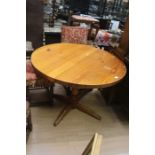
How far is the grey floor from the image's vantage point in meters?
1.85

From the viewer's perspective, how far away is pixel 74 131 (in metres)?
2.07

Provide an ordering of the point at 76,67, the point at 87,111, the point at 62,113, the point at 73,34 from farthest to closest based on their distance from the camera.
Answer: the point at 73,34 < the point at 87,111 < the point at 62,113 < the point at 76,67

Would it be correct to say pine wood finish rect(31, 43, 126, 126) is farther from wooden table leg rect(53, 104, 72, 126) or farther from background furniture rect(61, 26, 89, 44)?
background furniture rect(61, 26, 89, 44)

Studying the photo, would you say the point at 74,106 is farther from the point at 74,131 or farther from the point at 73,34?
the point at 73,34

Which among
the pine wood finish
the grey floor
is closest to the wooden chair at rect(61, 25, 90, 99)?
the pine wood finish

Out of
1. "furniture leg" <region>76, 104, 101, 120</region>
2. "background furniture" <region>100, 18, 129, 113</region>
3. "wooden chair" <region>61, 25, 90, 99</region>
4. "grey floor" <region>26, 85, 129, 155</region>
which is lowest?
"grey floor" <region>26, 85, 129, 155</region>

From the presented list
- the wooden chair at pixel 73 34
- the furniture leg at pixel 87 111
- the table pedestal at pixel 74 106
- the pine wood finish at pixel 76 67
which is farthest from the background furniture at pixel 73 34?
the furniture leg at pixel 87 111

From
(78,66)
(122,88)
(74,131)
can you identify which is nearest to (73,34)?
(78,66)

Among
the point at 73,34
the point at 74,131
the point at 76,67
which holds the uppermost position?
the point at 73,34

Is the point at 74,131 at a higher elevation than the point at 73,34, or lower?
lower

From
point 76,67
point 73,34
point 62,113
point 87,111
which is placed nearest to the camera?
point 76,67

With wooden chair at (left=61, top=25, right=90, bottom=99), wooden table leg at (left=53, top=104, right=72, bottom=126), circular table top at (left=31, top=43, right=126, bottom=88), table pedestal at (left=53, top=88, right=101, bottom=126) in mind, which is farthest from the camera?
wooden chair at (left=61, top=25, right=90, bottom=99)

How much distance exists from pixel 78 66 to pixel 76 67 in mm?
36
